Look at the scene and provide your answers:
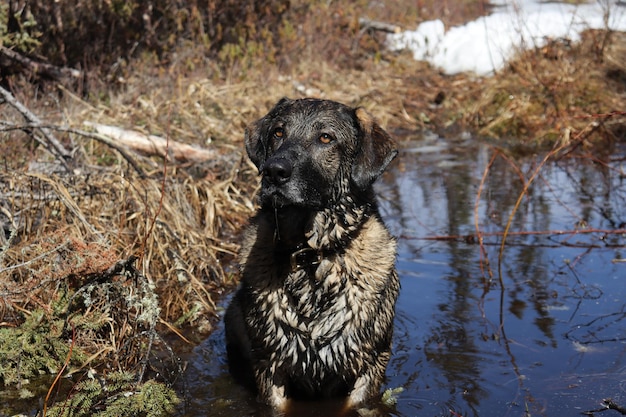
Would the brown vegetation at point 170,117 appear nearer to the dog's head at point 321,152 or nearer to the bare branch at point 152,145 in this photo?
the bare branch at point 152,145

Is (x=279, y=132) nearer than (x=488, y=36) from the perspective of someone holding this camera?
Yes

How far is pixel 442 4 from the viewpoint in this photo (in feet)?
72.2

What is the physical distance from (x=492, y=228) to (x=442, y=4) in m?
15.5

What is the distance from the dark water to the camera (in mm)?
4723

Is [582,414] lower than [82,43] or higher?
lower

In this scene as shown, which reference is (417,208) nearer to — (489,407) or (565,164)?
(565,164)

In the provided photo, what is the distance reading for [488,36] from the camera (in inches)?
667

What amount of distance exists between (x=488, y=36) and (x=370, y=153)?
13.4 metres

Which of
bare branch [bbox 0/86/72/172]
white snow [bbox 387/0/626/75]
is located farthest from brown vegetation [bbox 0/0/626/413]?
white snow [bbox 387/0/626/75]

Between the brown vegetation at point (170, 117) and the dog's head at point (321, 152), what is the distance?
935 mm

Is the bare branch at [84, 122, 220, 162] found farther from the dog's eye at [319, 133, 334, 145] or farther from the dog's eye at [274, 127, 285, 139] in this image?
the dog's eye at [319, 133, 334, 145]

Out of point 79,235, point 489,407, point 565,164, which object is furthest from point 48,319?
point 565,164

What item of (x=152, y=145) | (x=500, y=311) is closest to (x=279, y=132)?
(x=500, y=311)

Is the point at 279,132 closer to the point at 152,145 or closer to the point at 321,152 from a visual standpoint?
the point at 321,152
